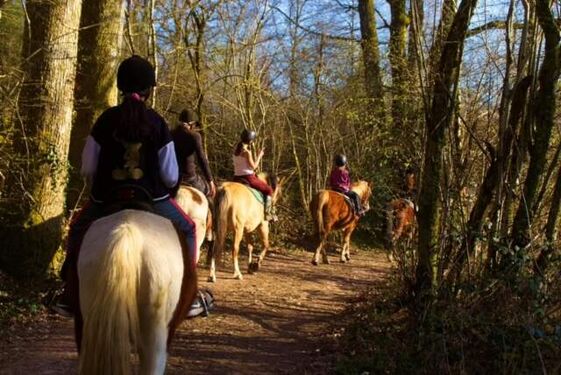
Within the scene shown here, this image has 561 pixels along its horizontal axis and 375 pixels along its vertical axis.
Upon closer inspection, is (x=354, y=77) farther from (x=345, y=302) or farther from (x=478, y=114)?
(x=478, y=114)

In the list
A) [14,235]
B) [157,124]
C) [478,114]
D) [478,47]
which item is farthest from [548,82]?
[14,235]

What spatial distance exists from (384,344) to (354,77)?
42.7 feet

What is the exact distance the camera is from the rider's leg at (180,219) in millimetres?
4369

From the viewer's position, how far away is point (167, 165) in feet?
14.1

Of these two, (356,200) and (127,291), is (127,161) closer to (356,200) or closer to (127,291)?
(127,291)

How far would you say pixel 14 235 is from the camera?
8.05 metres

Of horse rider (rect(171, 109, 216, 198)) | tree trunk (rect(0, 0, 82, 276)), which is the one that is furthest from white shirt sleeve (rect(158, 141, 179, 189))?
horse rider (rect(171, 109, 216, 198))

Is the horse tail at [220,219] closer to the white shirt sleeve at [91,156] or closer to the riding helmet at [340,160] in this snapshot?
the riding helmet at [340,160]

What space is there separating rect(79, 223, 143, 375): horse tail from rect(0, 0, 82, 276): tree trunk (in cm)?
525

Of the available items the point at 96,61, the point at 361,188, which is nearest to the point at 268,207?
the point at 96,61

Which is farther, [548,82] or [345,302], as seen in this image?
[345,302]

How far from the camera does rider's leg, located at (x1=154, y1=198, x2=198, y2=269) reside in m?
4.37

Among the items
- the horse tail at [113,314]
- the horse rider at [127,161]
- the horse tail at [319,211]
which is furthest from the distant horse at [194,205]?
the horse tail at [319,211]

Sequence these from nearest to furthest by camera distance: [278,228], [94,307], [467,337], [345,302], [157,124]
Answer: [94,307], [157,124], [467,337], [345,302], [278,228]
